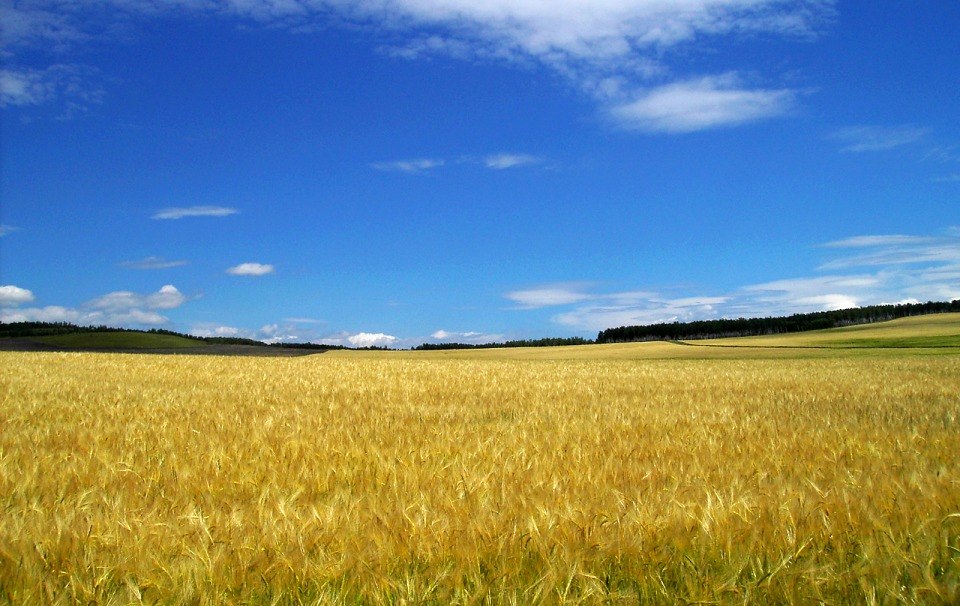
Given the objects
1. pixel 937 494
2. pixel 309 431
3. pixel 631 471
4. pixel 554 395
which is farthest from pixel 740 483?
pixel 554 395

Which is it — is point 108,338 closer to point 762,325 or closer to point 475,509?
point 475,509

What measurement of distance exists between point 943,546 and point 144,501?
14.2 feet

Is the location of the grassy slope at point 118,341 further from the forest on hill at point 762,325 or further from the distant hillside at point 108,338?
the forest on hill at point 762,325

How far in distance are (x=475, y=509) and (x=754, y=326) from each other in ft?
304

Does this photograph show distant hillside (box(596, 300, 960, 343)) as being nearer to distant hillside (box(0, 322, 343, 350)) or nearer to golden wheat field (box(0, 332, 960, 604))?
distant hillside (box(0, 322, 343, 350))

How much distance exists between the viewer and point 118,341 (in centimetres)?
5109

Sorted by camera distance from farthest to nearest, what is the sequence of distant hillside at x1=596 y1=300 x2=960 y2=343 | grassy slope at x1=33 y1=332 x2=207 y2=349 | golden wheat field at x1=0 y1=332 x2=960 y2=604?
distant hillside at x1=596 y1=300 x2=960 y2=343, grassy slope at x1=33 y1=332 x2=207 y2=349, golden wheat field at x1=0 y1=332 x2=960 y2=604

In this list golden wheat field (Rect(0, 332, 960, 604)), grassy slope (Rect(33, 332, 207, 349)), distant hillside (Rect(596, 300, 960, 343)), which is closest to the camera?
golden wheat field (Rect(0, 332, 960, 604))

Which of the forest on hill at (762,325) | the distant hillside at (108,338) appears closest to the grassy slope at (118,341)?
the distant hillside at (108,338)

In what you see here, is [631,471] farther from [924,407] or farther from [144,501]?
[924,407]

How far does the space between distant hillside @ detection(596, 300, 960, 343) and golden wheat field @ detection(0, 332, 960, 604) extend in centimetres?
7891


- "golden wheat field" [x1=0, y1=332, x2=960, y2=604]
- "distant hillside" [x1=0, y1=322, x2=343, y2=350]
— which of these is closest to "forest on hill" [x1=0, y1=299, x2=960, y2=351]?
"distant hillside" [x1=0, y1=322, x2=343, y2=350]

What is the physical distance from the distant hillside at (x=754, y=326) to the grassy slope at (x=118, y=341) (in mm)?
52644

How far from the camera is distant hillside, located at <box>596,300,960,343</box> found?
8388 centimetres
